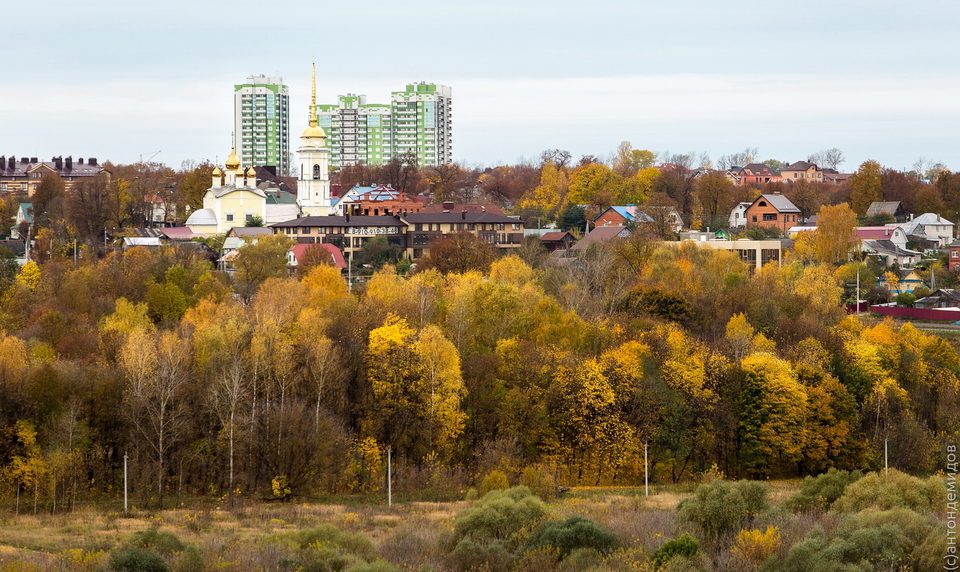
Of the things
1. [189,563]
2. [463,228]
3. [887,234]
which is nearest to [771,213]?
[887,234]

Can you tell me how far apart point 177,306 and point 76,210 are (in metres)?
27.9

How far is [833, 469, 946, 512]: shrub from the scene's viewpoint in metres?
23.4

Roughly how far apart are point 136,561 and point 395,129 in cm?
13552

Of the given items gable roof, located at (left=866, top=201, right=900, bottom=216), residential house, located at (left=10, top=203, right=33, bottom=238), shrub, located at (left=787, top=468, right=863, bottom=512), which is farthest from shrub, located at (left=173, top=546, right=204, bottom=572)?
gable roof, located at (left=866, top=201, right=900, bottom=216)

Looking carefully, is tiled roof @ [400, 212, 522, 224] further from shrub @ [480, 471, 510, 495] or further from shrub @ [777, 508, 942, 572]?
shrub @ [777, 508, 942, 572]

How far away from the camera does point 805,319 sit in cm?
3944

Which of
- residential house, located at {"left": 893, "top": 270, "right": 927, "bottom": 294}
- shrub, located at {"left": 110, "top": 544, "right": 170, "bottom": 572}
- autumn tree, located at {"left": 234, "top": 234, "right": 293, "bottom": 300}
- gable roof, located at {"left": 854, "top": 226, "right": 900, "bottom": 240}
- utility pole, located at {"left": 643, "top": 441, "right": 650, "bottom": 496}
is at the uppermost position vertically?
gable roof, located at {"left": 854, "top": 226, "right": 900, "bottom": 240}

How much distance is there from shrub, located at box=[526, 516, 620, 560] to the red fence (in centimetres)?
3146

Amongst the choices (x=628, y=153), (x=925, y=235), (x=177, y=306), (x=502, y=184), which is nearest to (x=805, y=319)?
(x=177, y=306)

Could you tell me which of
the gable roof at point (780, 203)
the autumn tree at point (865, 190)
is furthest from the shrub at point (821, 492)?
the autumn tree at point (865, 190)

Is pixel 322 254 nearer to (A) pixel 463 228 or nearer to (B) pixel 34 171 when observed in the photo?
(A) pixel 463 228

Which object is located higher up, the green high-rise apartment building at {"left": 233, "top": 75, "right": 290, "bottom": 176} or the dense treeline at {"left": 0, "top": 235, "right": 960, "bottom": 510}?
the green high-rise apartment building at {"left": 233, "top": 75, "right": 290, "bottom": 176}

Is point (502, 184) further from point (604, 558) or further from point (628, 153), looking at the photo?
point (604, 558)

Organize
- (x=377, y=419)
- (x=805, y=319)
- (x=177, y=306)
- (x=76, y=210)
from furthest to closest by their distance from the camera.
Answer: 1. (x=76, y=210)
2. (x=177, y=306)
3. (x=805, y=319)
4. (x=377, y=419)
